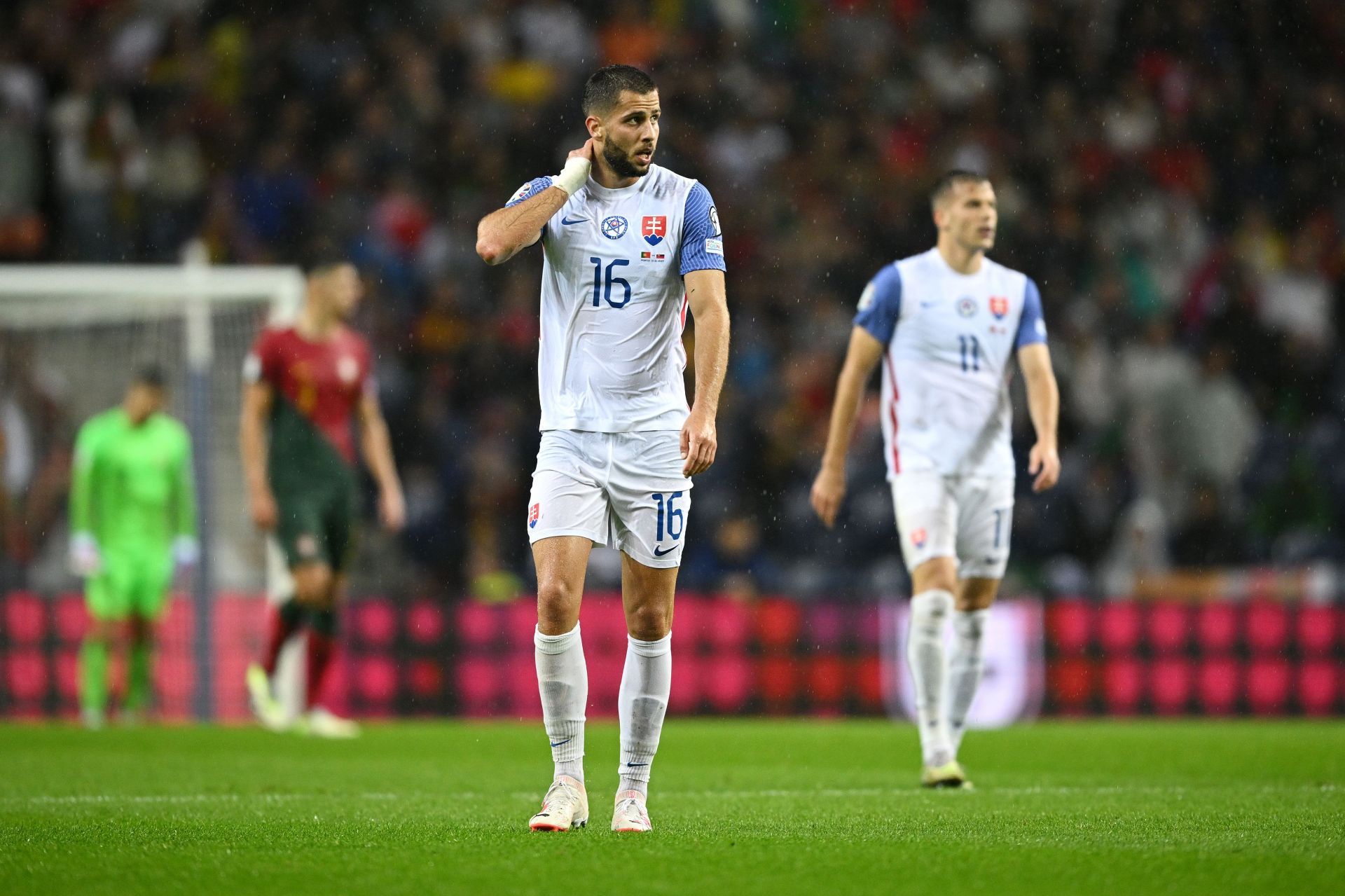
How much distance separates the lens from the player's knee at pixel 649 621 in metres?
6.18

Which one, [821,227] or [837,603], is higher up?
[821,227]

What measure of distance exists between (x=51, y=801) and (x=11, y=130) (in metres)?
10.5

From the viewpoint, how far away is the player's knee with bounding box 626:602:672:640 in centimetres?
618

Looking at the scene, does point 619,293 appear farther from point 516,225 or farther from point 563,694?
point 563,694

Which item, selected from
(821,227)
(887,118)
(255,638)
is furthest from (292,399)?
(887,118)

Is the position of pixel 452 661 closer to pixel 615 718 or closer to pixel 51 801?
pixel 615 718

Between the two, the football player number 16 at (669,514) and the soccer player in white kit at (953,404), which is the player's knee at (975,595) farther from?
the football player number 16 at (669,514)

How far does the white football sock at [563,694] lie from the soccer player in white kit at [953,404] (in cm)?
247

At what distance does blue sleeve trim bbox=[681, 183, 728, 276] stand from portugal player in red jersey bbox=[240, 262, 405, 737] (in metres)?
5.55

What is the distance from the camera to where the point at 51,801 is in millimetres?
7207

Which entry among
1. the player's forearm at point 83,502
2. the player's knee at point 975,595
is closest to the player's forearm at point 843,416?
the player's knee at point 975,595

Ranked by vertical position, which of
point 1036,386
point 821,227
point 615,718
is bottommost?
point 615,718

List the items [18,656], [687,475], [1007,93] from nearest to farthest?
1. [687,475]
2. [18,656]
3. [1007,93]

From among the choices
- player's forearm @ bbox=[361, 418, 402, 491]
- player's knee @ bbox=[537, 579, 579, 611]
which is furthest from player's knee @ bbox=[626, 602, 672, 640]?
player's forearm @ bbox=[361, 418, 402, 491]
